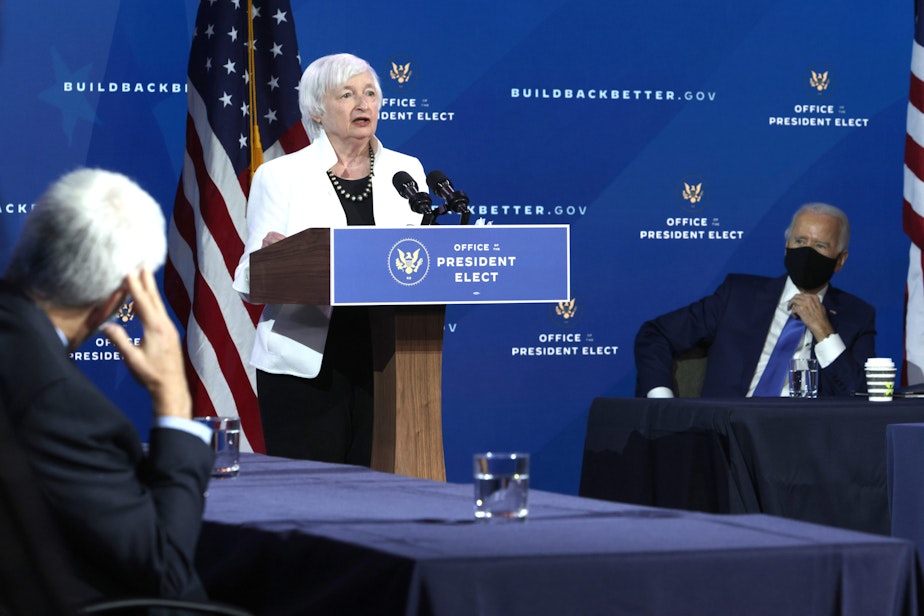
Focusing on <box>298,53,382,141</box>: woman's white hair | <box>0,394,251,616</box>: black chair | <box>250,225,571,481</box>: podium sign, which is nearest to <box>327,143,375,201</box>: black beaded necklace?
<box>298,53,382,141</box>: woman's white hair

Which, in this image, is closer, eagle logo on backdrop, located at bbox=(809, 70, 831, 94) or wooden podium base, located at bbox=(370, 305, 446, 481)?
wooden podium base, located at bbox=(370, 305, 446, 481)

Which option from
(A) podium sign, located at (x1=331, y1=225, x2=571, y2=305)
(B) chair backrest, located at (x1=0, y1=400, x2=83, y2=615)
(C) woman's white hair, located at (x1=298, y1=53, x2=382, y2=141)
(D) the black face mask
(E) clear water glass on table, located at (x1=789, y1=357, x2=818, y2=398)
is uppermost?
(C) woman's white hair, located at (x1=298, y1=53, x2=382, y2=141)

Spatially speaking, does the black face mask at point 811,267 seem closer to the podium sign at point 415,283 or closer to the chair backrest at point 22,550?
the podium sign at point 415,283

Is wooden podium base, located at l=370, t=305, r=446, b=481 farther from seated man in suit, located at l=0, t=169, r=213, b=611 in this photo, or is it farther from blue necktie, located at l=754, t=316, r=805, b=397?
blue necktie, located at l=754, t=316, r=805, b=397

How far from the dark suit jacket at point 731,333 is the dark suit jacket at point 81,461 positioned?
3.57m

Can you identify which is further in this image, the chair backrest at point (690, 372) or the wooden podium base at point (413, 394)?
the chair backrest at point (690, 372)

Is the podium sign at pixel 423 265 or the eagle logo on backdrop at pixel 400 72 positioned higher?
the eagle logo on backdrop at pixel 400 72

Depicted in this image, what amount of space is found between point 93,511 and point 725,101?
5.26 meters

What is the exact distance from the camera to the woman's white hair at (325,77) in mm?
3795

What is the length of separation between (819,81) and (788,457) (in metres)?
3.00

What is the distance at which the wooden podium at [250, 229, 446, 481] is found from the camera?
128 inches

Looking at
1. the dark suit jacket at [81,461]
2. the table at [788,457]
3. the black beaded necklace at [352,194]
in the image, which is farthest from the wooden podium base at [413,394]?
the dark suit jacket at [81,461]

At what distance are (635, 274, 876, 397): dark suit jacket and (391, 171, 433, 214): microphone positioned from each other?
1.75 m

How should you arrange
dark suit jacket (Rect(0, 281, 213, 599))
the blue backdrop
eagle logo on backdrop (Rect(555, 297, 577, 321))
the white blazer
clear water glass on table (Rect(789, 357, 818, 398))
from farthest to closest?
eagle logo on backdrop (Rect(555, 297, 577, 321))
the blue backdrop
clear water glass on table (Rect(789, 357, 818, 398))
the white blazer
dark suit jacket (Rect(0, 281, 213, 599))
